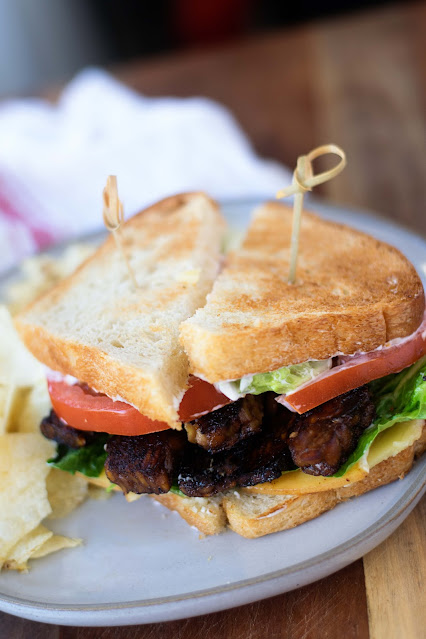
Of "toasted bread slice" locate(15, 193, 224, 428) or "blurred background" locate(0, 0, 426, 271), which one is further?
"blurred background" locate(0, 0, 426, 271)

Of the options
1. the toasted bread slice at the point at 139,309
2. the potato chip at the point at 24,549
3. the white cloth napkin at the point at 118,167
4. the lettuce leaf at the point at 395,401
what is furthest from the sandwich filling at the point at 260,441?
the white cloth napkin at the point at 118,167

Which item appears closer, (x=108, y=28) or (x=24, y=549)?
(x=24, y=549)

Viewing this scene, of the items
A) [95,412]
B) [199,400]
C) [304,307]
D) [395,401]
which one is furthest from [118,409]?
[395,401]

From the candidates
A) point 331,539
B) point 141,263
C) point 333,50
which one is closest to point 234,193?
point 141,263

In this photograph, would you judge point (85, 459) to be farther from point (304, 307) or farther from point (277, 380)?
point (304, 307)

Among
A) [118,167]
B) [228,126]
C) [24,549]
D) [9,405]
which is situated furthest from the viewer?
[228,126]

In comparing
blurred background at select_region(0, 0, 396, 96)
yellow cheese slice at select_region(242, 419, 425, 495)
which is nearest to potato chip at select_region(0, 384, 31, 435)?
yellow cheese slice at select_region(242, 419, 425, 495)

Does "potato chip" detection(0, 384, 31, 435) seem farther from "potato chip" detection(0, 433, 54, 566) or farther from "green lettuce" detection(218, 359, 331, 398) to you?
"green lettuce" detection(218, 359, 331, 398)
